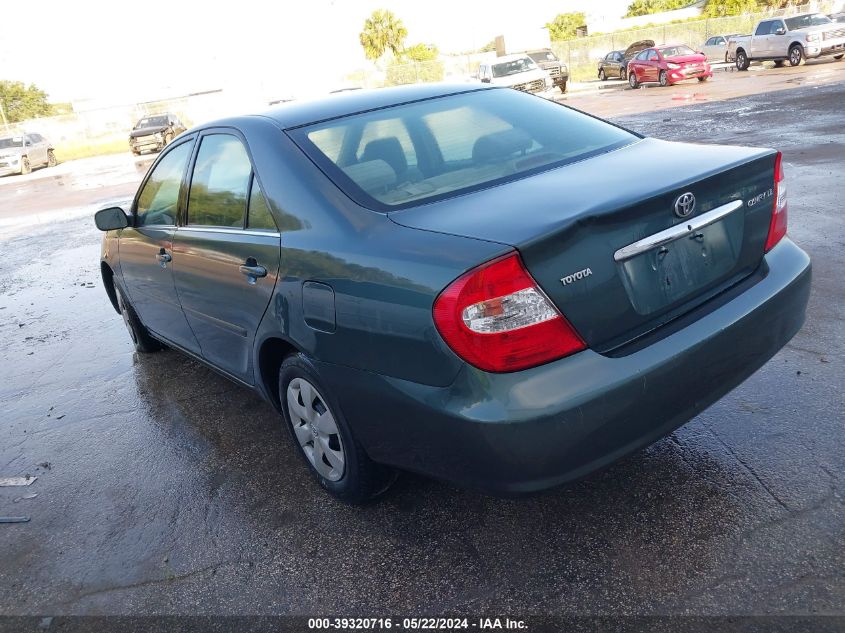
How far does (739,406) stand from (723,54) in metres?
37.6

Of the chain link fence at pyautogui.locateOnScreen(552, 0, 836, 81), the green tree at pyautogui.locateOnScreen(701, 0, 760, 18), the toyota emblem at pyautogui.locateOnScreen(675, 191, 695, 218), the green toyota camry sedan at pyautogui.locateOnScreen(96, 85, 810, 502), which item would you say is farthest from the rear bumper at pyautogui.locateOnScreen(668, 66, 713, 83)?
the green tree at pyautogui.locateOnScreen(701, 0, 760, 18)

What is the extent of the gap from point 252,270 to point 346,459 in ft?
2.90

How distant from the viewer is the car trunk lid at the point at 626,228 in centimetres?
228

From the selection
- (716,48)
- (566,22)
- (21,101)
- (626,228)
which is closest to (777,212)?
(626,228)

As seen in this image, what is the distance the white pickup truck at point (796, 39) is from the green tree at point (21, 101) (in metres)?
60.1

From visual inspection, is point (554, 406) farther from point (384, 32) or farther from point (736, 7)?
point (384, 32)

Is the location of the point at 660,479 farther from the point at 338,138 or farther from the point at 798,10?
the point at 798,10

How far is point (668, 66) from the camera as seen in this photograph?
25.8m

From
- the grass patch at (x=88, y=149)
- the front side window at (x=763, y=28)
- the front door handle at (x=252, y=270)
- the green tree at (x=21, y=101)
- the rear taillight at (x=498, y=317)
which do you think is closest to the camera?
the rear taillight at (x=498, y=317)

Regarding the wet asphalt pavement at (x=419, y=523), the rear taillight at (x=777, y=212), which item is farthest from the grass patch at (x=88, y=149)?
the rear taillight at (x=777, y=212)

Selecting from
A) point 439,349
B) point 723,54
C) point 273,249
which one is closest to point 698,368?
point 439,349

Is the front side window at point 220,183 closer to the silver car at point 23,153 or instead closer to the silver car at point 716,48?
the silver car at point 23,153

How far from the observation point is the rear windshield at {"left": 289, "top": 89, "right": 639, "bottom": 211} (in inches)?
114

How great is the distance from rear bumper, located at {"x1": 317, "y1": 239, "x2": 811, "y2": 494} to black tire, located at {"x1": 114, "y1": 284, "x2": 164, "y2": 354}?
3.12m
